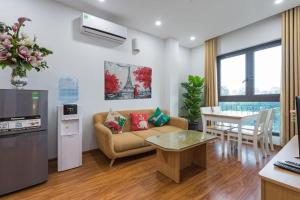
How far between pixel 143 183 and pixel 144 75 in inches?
99.7

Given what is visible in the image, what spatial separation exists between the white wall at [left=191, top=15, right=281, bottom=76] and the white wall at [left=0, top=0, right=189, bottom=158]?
97.0 inches

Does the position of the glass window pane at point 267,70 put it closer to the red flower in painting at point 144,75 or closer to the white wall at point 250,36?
the white wall at point 250,36

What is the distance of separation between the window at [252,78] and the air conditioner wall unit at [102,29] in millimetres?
2845

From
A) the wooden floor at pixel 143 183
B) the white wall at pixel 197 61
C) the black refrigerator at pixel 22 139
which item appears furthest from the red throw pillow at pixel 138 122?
the white wall at pixel 197 61

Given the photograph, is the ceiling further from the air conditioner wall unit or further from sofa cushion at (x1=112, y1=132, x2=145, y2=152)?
sofa cushion at (x1=112, y1=132, x2=145, y2=152)

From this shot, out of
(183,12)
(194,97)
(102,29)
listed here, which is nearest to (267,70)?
(194,97)

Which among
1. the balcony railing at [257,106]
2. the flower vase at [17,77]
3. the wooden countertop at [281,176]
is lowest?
the wooden countertop at [281,176]

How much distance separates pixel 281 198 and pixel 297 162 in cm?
34

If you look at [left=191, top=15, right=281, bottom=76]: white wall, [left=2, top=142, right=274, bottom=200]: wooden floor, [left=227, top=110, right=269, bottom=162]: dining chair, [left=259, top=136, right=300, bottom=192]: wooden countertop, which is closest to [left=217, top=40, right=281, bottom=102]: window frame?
[left=191, top=15, right=281, bottom=76]: white wall

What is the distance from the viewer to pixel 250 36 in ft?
11.8

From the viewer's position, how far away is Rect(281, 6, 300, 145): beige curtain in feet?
9.33

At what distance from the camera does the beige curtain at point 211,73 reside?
13.8 feet

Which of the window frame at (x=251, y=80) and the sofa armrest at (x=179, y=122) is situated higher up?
the window frame at (x=251, y=80)

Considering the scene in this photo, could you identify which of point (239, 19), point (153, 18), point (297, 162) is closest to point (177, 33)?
point (153, 18)
